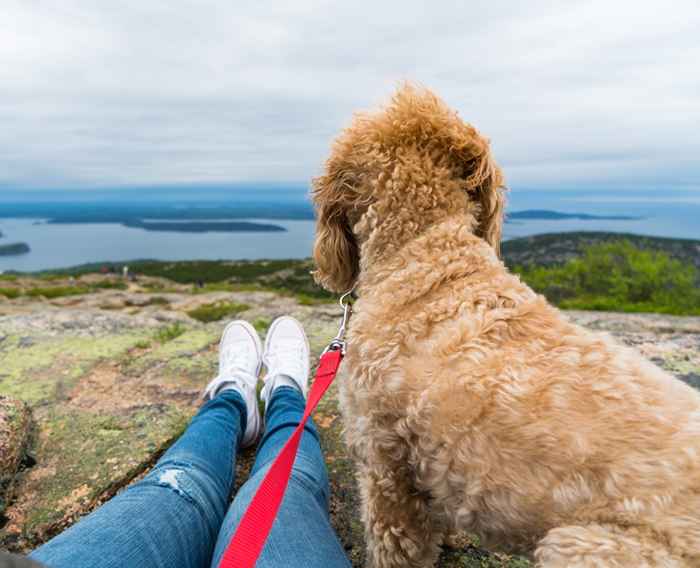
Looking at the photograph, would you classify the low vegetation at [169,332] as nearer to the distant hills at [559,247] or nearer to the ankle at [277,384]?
the ankle at [277,384]

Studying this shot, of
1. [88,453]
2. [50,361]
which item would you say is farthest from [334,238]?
[50,361]

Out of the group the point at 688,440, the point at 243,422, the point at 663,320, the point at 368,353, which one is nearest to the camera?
the point at 688,440

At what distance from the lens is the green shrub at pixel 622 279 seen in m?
27.6

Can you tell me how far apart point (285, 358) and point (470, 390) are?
3.01m

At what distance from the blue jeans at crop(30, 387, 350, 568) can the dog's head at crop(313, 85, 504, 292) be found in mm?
1545

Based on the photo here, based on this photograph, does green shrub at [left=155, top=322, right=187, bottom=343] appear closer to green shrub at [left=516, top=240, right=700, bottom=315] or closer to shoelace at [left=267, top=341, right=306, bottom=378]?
shoelace at [left=267, top=341, right=306, bottom=378]

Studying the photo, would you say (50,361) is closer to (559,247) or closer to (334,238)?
(334,238)

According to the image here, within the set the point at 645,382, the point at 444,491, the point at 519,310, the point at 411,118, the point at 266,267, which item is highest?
the point at 411,118

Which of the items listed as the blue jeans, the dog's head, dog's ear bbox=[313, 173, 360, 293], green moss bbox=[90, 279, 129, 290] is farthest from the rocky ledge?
green moss bbox=[90, 279, 129, 290]

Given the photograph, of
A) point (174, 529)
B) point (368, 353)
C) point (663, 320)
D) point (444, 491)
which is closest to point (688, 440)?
point (444, 491)

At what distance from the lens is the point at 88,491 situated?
3203 mm

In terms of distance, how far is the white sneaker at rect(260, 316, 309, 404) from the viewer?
445 centimetres

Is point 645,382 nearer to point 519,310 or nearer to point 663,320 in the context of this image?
point 519,310

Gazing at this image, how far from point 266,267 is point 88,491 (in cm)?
8578
